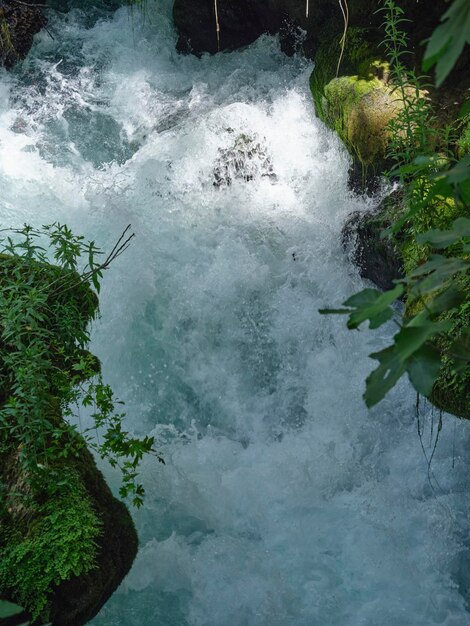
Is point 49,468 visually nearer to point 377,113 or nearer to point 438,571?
point 438,571

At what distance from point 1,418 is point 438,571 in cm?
233

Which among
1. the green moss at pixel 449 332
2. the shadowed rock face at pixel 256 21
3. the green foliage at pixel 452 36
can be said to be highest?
the shadowed rock face at pixel 256 21

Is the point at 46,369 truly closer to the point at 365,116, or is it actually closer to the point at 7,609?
the point at 7,609

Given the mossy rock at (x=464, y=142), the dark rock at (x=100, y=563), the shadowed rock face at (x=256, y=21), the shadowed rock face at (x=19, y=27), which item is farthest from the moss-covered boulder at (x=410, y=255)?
the shadowed rock face at (x=19, y=27)

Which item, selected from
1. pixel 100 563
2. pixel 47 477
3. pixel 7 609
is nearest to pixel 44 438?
pixel 47 477

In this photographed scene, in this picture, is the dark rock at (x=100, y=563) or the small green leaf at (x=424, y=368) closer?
the small green leaf at (x=424, y=368)

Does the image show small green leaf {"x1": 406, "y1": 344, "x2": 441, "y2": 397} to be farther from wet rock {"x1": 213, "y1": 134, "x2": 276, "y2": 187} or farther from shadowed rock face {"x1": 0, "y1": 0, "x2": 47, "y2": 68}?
shadowed rock face {"x1": 0, "y1": 0, "x2": 47, "y2": 68}

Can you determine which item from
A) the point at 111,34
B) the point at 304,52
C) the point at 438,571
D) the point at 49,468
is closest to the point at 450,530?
the point at 438,571

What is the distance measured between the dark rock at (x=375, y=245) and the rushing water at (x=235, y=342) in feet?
0.56

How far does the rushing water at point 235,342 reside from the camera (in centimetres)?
350

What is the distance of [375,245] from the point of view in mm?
4832

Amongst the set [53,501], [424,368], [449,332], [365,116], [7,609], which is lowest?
[7,609]

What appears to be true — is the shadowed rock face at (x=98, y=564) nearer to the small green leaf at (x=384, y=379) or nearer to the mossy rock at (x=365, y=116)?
the small green leaf at (x=384, y=379)

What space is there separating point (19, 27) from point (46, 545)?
6853 mm
